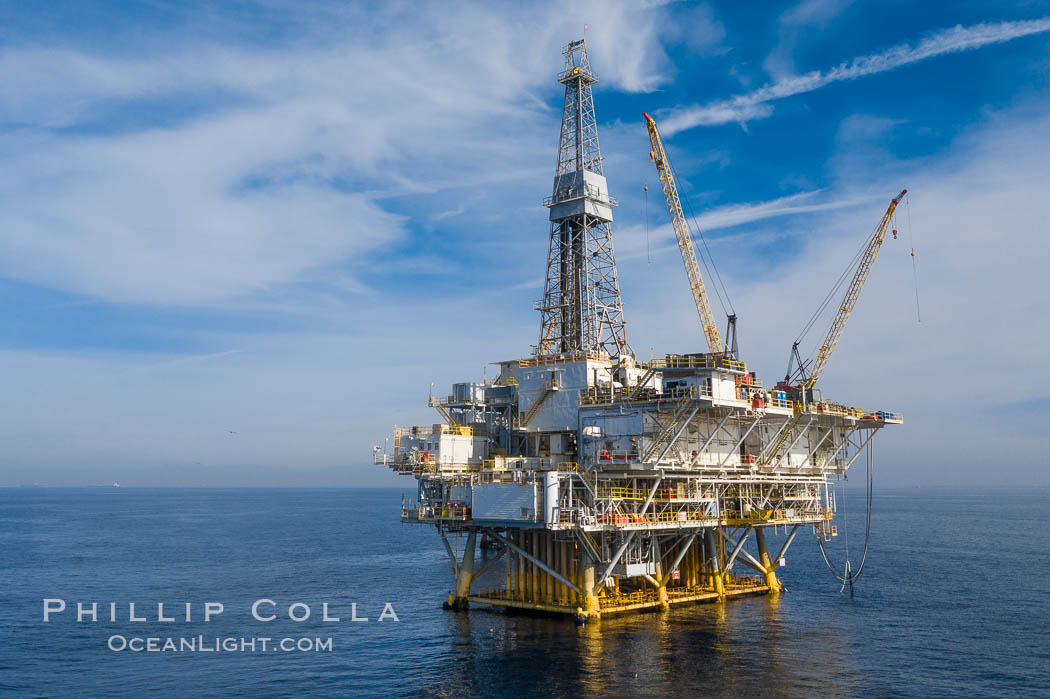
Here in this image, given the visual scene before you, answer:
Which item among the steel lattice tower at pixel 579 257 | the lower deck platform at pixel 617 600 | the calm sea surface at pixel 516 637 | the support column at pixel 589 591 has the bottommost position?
the calm sea surface at pixel 516 637

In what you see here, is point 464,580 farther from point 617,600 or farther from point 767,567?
point 767,567

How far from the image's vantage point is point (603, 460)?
47.0 meters

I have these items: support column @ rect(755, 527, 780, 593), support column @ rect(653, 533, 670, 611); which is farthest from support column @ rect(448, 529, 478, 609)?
support column @ rect(755, 527, 780, 593)

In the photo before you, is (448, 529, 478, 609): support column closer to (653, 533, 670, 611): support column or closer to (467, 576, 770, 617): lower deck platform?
(467, 576, 770, 617): lower deck platform

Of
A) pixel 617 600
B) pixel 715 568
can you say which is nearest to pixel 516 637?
pixel 617 600

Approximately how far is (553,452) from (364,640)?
15.7 metres

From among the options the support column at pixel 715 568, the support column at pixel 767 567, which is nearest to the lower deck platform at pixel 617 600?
the support column at pixel 715 568

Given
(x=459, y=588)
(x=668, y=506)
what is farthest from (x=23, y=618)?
(x=668, y=506)

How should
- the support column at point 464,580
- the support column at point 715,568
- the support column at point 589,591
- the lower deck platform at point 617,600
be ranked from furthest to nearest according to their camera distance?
the support column at point 715,568 < the support column at point 464,580 < the lower deck platform at point 617,600 < the support column at point 589,591

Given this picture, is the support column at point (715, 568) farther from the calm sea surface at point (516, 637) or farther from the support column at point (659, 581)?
the support column at point (659, 581)

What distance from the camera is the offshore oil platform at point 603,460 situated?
151ft

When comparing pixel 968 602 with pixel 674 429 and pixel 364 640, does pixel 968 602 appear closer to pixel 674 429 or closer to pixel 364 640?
pixel 674 429

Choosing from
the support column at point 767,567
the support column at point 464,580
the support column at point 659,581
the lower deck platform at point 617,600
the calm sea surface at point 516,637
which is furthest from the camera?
the support column at point 767,567

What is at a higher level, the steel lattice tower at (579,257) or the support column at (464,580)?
the steel lattice tower at (579,257)
